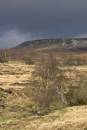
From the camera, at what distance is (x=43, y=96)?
3916 cm

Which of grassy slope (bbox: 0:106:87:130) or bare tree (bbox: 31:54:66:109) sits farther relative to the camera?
bare tree (bbox: 31:54:66:109)

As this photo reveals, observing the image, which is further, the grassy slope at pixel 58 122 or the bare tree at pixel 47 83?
the bare tree at pixel 47 83

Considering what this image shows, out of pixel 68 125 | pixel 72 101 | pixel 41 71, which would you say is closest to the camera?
pixel 68 125

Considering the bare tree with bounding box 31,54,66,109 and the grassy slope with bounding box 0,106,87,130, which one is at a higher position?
the bare tree with bounding box 31,54,66,109

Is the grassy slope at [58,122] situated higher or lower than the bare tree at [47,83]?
lower

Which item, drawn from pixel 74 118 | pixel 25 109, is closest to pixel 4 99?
pixel 25 109

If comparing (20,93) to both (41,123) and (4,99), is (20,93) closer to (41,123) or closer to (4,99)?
(4,99)

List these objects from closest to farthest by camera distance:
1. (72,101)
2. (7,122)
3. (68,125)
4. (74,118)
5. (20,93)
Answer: (68,125) < (74,118) < (7,122) < (72,101) < (20,93)

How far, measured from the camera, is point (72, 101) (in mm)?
38406

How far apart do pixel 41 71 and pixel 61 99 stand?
21.8ft

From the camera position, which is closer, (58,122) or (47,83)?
(58,122)

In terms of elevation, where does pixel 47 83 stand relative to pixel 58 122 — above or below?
above

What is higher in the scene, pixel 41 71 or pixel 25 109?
pixel 41 71

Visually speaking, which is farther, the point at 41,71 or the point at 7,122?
the point at 41,71
